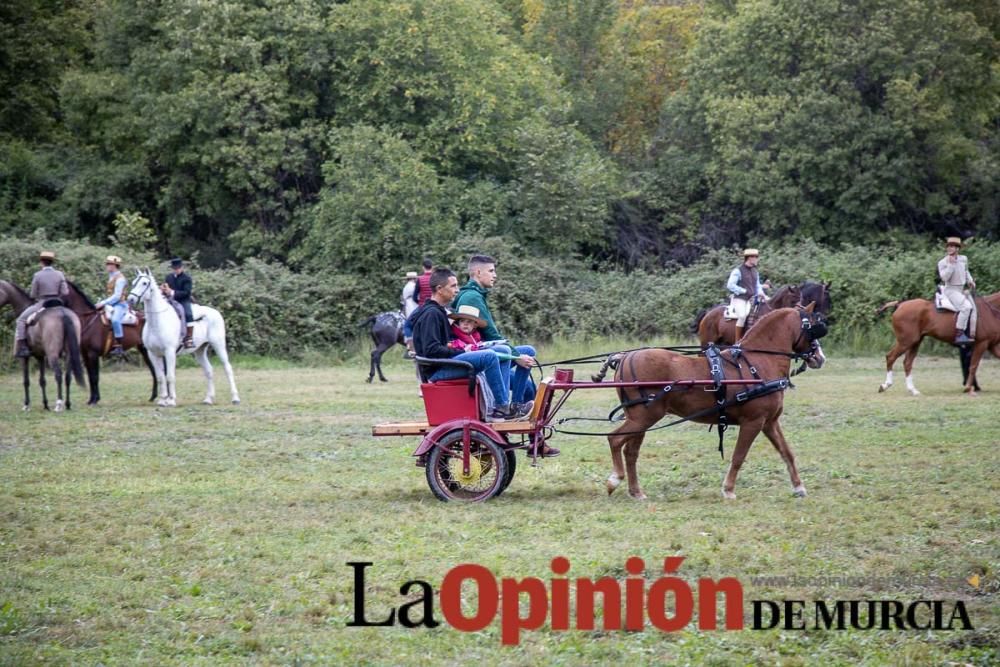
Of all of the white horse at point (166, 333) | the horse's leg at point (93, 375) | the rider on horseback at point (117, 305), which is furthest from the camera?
the rider on horseback at point (117, 305)

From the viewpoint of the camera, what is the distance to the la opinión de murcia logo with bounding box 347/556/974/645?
21.2ft

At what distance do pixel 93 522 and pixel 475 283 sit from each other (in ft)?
12.0

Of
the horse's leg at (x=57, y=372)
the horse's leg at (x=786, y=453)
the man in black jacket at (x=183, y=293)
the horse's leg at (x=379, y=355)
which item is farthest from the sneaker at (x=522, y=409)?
the horse's leg at (x=379, y=355)

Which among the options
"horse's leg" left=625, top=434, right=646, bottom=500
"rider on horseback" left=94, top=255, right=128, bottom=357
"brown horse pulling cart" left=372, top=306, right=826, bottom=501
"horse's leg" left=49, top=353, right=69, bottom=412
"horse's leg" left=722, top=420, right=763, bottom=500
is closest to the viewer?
"brown horse pulling cart" left=372, top=306, right=826, bottom=501

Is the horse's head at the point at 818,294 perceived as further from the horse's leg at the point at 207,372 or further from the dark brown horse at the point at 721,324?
the horse's leg at the point at 207,372

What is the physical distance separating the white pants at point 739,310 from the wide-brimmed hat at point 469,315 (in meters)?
11.0

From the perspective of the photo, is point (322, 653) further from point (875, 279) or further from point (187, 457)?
point (875, 279)

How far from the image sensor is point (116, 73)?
3684cm

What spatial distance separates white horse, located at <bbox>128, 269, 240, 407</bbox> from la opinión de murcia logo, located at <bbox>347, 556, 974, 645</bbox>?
41.2 feet

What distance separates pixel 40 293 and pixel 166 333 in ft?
6.82

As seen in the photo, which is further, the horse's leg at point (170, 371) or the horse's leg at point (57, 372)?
the horse's leg at point (170, 371)

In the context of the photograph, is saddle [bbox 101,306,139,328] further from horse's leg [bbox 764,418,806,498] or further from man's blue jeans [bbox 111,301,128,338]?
horse's leg [bbox 764,418,806,498]

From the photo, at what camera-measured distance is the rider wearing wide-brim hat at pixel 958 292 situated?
65.1 feet

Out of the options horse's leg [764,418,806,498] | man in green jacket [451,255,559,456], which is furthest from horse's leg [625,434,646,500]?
horse's leg [764,418,806,498]
